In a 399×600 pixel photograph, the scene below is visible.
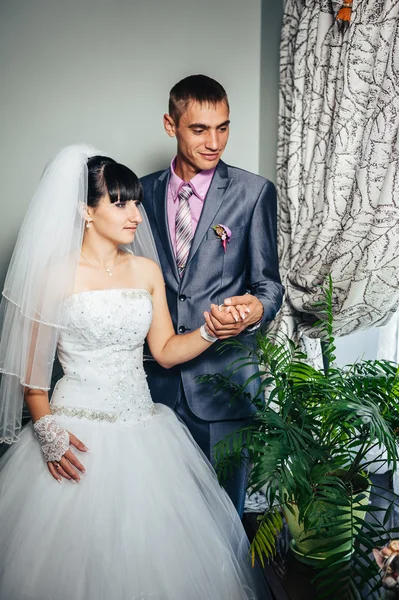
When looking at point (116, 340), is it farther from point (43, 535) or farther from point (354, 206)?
point (354, 206)

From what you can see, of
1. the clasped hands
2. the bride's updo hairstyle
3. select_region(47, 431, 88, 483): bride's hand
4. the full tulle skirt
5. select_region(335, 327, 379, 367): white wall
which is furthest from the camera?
select_region(335, 327, 379, 367): white wall

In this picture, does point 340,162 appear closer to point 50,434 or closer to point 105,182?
point 105,182

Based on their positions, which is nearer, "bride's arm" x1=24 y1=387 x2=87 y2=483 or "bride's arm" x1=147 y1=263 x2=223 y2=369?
"bride's arm" x1=24 y1=387 x2=87 y2=483

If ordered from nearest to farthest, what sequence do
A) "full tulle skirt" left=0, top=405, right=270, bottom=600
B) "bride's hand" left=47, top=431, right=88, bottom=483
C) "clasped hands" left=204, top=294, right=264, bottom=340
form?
"full tulle skirt" left=0, top=405, right=270, bottom=600, "bride's hand" left=47, top=431, right=88, bottom=483, "clasped hands" left=204, top=294, right=264, bottom=340

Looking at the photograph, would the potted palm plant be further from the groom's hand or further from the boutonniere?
the boutonniere

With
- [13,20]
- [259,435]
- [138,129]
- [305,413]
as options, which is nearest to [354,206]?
[305,413]

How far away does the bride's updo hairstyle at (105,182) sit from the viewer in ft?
6.75

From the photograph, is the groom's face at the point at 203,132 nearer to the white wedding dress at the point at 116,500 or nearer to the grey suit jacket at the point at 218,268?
the grey suit jacket at the point at 218,268

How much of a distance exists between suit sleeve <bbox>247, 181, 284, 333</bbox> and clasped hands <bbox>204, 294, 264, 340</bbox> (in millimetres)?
205

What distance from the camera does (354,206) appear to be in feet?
7.50

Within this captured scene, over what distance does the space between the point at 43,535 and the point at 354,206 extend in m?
1.55

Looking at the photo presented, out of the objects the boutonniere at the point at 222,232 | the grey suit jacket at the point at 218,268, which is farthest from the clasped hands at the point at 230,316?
the boutonniere at the point at 222,232

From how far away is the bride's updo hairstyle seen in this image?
2059 mm

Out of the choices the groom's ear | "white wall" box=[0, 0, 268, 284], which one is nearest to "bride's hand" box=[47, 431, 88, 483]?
the groom's ear
